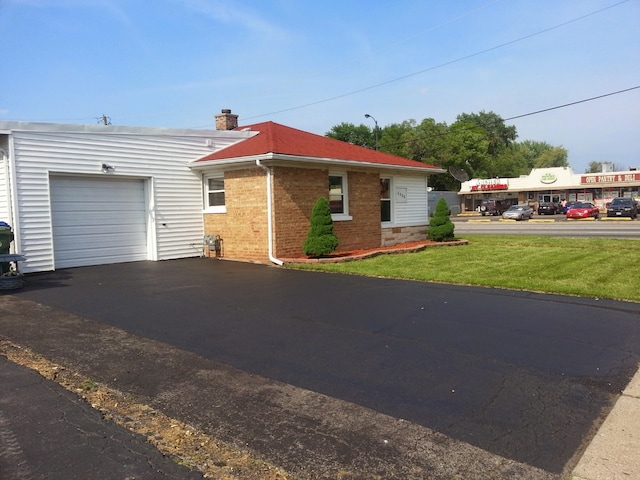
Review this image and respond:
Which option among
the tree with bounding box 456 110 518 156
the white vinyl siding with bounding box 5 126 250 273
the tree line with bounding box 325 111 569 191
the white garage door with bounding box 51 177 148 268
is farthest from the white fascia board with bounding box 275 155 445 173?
the tree with bounding box 456 110 518 156

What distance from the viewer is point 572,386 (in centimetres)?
460

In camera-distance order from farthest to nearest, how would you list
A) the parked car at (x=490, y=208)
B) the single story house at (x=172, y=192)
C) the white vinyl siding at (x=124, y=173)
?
the parked car at (x=490, y=208), the single story house at (x=172, y=192), the white vinyl siding at (x=124, y=173)

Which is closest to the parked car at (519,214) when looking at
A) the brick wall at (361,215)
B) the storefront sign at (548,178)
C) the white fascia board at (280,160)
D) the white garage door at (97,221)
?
the storefront sign at (548,178)

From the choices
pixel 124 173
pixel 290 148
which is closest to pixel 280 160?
pixel 290 148

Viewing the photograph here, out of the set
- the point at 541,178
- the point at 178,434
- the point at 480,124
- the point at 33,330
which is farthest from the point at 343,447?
the point at 480,124

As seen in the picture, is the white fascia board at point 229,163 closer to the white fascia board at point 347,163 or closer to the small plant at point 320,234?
the white fascia board at point 347,163

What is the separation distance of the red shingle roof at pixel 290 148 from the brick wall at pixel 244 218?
0.68 meters

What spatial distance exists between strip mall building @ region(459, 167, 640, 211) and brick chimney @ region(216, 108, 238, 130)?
4885 centimetres

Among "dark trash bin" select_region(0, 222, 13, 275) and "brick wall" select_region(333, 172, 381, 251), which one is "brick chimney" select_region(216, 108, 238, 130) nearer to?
"brick wall" select_region(333, 172, 381, 251)

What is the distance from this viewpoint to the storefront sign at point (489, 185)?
61.3m

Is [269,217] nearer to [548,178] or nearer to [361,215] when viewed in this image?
[361,215]

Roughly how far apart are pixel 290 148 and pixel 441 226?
22.4ft

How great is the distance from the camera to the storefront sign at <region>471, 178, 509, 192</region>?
61.3 m

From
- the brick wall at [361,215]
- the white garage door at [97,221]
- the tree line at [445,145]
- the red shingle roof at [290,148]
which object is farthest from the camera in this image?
the tree line at [445,145]
